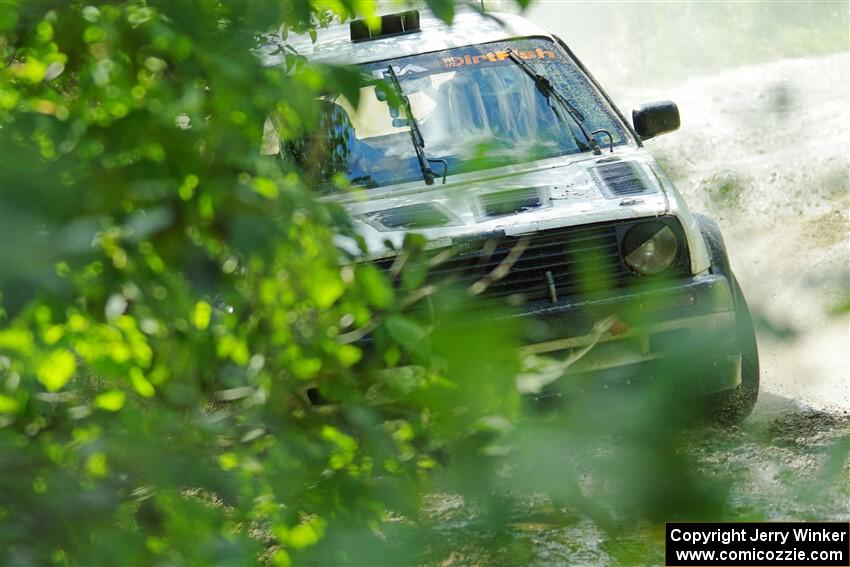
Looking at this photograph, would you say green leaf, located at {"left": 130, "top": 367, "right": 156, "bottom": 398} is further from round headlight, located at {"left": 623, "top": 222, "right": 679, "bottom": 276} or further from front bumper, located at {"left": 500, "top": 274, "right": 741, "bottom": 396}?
round headlight, located at {"left": 623, "top": 222, "right": 679, "bottom": 276}

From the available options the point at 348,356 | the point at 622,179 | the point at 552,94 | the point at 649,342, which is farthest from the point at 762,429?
the point at 552,94

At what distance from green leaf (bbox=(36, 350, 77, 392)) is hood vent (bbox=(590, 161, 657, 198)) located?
314cm

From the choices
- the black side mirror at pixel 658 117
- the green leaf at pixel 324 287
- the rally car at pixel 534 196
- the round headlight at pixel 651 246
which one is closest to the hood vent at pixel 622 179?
the rally car at pixel 534 196

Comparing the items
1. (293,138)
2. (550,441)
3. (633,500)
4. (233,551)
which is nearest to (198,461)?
(233,551)

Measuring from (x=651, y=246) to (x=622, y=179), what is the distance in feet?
1.31

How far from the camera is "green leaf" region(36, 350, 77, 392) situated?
1.53m

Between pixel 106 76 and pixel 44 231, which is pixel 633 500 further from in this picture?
pixel 106 76

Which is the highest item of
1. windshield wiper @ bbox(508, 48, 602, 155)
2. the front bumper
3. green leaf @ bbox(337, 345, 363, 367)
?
the front bumper

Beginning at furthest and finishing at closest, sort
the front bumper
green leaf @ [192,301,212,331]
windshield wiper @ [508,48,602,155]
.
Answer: windshield wiper @ [508,48,602,155] < green leaf @ [192,301,212,331] < the front bumper

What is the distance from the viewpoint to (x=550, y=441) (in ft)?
3.79

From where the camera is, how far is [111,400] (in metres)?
1.53

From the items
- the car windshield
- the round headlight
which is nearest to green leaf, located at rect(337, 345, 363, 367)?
the car windshield

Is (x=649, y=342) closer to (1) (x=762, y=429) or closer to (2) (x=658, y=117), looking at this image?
(1) (x=762, y=429)
